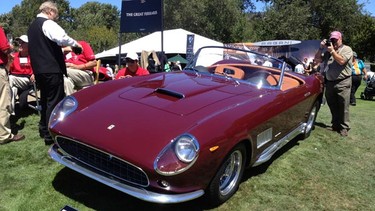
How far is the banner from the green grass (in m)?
4.50

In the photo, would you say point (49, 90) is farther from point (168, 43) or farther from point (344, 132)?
point (168, 43)

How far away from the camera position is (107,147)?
301 cm

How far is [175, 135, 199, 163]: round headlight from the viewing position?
2.90 m

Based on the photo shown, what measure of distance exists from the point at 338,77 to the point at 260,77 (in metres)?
2.47

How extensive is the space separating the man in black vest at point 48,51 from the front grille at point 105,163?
1481 millimetres

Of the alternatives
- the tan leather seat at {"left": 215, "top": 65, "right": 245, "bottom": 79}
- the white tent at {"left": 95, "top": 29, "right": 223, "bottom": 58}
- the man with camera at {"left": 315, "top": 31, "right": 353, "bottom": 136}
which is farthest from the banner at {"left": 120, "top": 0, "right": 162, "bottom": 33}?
the white tent at {"left": 95, "top": 29, "right": 223, "bottom": 58}

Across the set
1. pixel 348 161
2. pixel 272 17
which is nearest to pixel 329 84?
pixel 348 161

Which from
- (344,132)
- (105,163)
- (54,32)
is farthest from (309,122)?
(54,32)

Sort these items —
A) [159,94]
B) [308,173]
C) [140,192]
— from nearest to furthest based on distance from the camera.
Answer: [140,192]
[159,94]
[308,173]

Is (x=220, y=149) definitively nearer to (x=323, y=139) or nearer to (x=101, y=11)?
(x=323, y=139)

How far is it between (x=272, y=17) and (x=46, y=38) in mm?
34626

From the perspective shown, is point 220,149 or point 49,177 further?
point 49,177

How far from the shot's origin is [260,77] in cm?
462

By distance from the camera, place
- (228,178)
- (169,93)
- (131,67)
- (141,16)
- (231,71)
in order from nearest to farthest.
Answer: (228,178) → (169,93) → (231,71) → (131,67) → (141,16)
